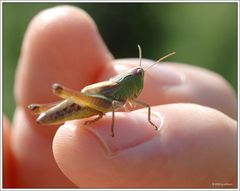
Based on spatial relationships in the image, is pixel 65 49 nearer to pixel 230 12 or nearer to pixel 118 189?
pixel 118 189

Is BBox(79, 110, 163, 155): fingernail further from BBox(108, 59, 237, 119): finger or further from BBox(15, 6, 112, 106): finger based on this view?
BBox(15, 6, 112, 106): finger

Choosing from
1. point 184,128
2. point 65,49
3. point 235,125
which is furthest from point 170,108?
point 65,49

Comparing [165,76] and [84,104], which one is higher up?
[84,104]

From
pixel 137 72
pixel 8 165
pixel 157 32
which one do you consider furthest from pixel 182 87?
pixel 157 32

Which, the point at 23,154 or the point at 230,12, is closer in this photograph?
the point at 23,154

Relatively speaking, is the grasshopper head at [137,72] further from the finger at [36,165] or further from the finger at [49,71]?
the finger at [36,165]

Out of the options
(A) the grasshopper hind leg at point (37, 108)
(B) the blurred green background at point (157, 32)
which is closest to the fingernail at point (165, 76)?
(A) the grasshopper hind leg at point (37, 108)

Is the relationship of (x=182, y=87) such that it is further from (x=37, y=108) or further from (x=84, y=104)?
(x=37, y=108)

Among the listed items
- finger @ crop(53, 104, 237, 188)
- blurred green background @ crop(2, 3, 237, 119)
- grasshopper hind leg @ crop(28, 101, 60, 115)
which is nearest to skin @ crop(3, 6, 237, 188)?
finger @ crop(53, 104, 237, 188)
